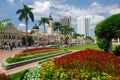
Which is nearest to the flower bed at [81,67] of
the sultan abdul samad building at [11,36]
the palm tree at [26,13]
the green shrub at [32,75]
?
the green shrub at [32,75]

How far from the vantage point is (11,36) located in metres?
98.4

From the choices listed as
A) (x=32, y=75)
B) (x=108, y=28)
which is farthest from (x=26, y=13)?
(x=32, y=75)

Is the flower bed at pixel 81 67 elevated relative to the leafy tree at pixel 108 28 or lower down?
lower down

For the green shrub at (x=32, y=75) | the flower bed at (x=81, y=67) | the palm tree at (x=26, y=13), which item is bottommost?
the green shrub at (x=32, y=75)

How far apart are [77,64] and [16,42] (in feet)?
309

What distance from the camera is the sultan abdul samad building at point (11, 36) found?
92506mm

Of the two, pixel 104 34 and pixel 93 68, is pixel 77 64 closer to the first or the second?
pixel 93 68

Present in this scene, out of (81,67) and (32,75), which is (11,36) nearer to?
(32,75)

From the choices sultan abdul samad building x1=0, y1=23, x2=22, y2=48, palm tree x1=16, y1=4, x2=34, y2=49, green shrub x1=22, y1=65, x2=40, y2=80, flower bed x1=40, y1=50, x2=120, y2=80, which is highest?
palm tree x1=16, y1=4, x2=34, y2=49

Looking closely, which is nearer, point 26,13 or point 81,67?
point 81,67

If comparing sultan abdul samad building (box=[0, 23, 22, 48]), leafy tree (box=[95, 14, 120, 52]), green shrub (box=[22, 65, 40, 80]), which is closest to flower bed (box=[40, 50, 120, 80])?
green shrub (box=[22, 65, 40, 80])

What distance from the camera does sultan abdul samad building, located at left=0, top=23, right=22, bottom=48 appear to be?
92.5m

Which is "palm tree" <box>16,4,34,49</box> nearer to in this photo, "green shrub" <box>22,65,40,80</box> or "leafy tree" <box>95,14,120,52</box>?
"leafy tree" <box>95,14,120,52</box>

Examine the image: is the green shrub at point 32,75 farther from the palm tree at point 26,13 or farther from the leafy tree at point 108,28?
the palm tree at point 26,13
